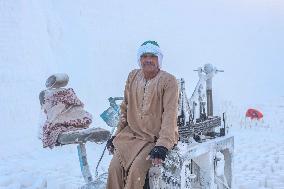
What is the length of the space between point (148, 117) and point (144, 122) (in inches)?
2.2

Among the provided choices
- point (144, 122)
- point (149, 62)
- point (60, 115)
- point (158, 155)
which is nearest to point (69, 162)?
point (60, 115)

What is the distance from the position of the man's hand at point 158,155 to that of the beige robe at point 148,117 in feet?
0.28

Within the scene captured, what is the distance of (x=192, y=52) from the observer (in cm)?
2453

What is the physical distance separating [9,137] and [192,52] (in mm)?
15311

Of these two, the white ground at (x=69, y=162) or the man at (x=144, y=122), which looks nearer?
the man at (x=144, y=122)

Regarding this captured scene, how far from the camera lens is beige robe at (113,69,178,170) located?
371 cm

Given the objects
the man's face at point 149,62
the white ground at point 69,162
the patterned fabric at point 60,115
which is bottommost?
the white ground at point 69,162

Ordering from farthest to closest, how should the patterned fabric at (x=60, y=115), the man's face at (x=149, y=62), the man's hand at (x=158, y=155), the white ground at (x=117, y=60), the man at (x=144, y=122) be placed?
the white ground at (x=117, y=60) < the patterned fabric at (x=60, y=115) < the man's face at (x=149, y=62) < the man at (x=144, y=122) < the man's hand at (x=158, y=155)

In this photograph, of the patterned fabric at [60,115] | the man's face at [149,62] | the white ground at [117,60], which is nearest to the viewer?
the man's face at [149,62]

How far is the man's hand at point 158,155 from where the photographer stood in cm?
351

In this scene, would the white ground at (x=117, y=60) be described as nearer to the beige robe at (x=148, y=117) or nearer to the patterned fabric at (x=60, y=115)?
the patterned fabric at (x=60, y=115)

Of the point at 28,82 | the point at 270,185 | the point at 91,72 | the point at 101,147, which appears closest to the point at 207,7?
the point at 91,72

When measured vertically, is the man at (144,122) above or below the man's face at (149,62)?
below

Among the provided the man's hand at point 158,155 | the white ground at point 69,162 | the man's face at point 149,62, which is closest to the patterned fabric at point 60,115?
the white ground at point 69,162
